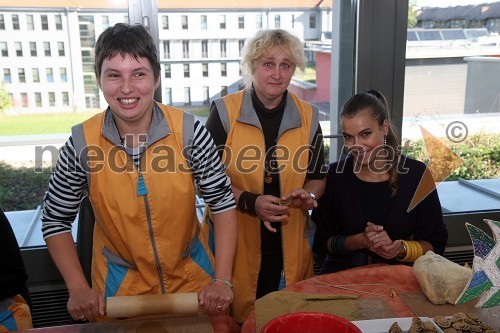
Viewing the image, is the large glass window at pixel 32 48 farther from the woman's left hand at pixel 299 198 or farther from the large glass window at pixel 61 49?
the woman's left hand at pixel 299 198

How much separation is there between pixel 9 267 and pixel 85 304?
1.66ft

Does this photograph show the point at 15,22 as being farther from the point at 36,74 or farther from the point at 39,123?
the point at 39,123

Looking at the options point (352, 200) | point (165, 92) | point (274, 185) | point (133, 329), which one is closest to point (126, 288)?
point (133, 329)

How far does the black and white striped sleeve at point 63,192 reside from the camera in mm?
1512

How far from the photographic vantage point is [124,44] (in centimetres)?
146

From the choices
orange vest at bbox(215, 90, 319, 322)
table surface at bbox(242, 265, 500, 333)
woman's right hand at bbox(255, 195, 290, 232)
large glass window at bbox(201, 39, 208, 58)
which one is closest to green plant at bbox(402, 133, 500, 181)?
orange vest at bbox(215, 90, 319, 322)

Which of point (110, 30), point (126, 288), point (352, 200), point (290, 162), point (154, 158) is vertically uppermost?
point (110, 30)

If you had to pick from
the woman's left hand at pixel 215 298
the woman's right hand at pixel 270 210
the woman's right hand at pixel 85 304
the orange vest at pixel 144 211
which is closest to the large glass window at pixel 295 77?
the woman's right hand at pixel 270 210

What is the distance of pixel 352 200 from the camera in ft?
6.75

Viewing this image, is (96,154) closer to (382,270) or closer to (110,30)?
(110,30)

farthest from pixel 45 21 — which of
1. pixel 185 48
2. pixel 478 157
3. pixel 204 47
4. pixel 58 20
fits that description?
pixel 478 157

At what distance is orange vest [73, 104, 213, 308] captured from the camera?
154 centimetres

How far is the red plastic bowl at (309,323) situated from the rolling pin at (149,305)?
0.27 meters

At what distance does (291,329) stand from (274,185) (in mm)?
1043
